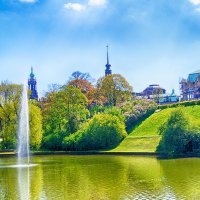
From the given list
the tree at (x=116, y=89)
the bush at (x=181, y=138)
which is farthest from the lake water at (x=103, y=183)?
the tree at (x=116, y=89)

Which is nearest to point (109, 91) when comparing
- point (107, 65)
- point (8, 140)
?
point (8, 140)

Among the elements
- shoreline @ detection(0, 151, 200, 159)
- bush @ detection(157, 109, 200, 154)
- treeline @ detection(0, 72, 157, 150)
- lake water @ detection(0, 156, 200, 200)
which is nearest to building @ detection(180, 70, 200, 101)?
treeline @ detection(0, 72, 157, 150)

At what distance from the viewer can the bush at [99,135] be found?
66.8 meters

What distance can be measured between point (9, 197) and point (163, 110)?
6050 cm

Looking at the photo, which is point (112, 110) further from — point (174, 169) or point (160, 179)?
point (160, 179)

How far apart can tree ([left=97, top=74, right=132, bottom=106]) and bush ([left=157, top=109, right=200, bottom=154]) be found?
40565mm

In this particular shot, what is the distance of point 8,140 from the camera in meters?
69.8

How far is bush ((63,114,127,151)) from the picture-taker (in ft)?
219

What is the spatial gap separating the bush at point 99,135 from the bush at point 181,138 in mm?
14749

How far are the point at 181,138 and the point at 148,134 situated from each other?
54.1 ft

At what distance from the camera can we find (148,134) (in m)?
68.6

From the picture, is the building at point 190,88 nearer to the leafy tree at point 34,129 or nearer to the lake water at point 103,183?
the leafy tree at point 34,129

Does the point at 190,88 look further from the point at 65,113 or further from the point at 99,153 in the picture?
the point at 99,153

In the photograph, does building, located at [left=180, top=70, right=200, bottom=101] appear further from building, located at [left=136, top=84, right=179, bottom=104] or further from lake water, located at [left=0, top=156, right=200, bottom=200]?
lake water, located at [left=0, top=156, right=200, bottom=200]
